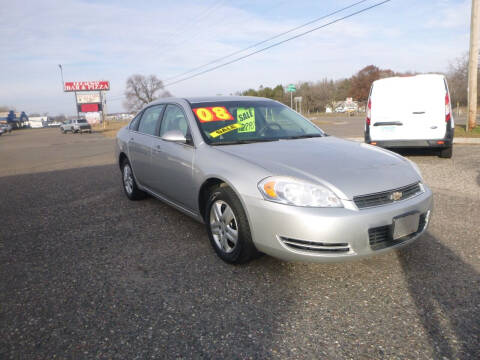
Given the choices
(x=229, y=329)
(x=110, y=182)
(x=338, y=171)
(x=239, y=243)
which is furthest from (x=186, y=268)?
(x=110, y=182)

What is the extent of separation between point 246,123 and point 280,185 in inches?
55.7

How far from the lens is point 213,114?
3.93 metres

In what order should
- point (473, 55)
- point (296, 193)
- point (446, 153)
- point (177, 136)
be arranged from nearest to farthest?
1. point (296, 193)
2. point (177, 136)
3. point (446, 153)
4. point (473, 55)

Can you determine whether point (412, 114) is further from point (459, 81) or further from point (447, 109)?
point (459, 81)

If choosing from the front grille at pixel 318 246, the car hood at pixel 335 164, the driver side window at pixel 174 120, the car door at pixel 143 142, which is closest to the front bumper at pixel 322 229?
the front grille at pixel 318 246

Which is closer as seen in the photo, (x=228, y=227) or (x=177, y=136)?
(x=228, y=227)

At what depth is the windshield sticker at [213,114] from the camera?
12.7ft

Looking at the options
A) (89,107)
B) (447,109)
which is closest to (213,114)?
(447,109)

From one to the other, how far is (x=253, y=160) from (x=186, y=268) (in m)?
1.14

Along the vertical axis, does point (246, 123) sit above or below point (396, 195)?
above

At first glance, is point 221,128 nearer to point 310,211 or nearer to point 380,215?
point 310,211

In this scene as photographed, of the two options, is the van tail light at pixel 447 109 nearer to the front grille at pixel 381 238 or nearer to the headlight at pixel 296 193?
the front grille at pixel 381 238

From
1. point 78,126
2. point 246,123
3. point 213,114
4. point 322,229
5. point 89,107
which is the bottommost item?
point 322,229

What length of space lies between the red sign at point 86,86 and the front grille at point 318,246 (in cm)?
8117
